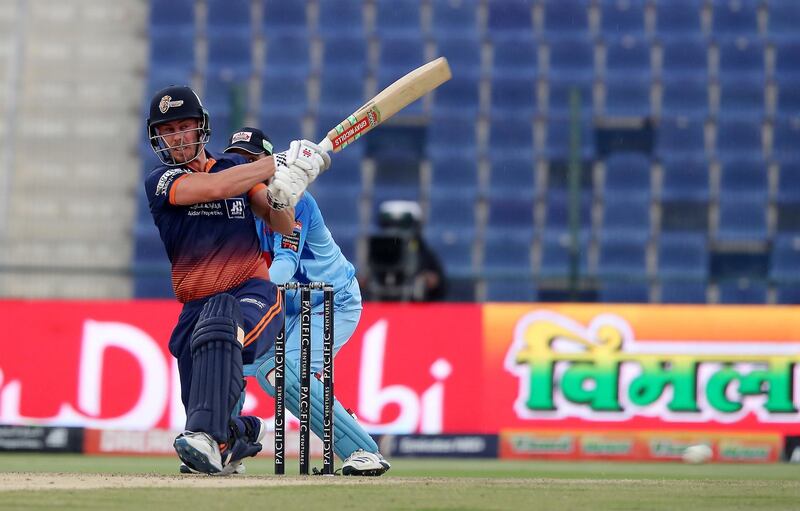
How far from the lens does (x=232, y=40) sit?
16203 mm

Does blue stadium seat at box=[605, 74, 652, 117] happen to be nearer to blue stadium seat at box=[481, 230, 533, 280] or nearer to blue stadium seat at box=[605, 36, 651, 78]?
blue stadium seat at box=[605, 36, 651, 78]

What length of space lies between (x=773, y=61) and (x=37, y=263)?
8905mm

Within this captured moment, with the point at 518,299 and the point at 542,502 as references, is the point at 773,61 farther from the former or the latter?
the point at 542,502

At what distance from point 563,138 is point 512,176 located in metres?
0.81

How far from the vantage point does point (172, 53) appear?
634 inches

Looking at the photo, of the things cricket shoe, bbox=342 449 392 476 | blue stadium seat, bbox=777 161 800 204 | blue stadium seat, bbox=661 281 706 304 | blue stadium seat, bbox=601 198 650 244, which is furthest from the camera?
blue stadium seat, bbox=777 161 800 204

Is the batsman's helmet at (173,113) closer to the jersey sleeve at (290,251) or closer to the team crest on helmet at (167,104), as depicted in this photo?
the team crest on helmet at (167,104)

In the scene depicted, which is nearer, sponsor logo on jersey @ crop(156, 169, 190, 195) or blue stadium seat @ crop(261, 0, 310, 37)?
sponsor logo on jersey @ crop(156, 169, 190, 195)

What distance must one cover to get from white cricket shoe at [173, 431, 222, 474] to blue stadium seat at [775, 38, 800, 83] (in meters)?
12.5

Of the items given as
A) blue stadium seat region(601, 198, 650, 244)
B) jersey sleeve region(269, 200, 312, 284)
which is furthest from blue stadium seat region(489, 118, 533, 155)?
jersey sleeve region(269, 200, 312, 284)

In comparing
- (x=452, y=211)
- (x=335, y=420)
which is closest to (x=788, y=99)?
(x=452, y=211)

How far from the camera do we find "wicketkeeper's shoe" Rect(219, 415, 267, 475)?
16.9 ft

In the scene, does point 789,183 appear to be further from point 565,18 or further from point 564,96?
point 565,18

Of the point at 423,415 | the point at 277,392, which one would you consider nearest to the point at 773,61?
the point at 423,415
